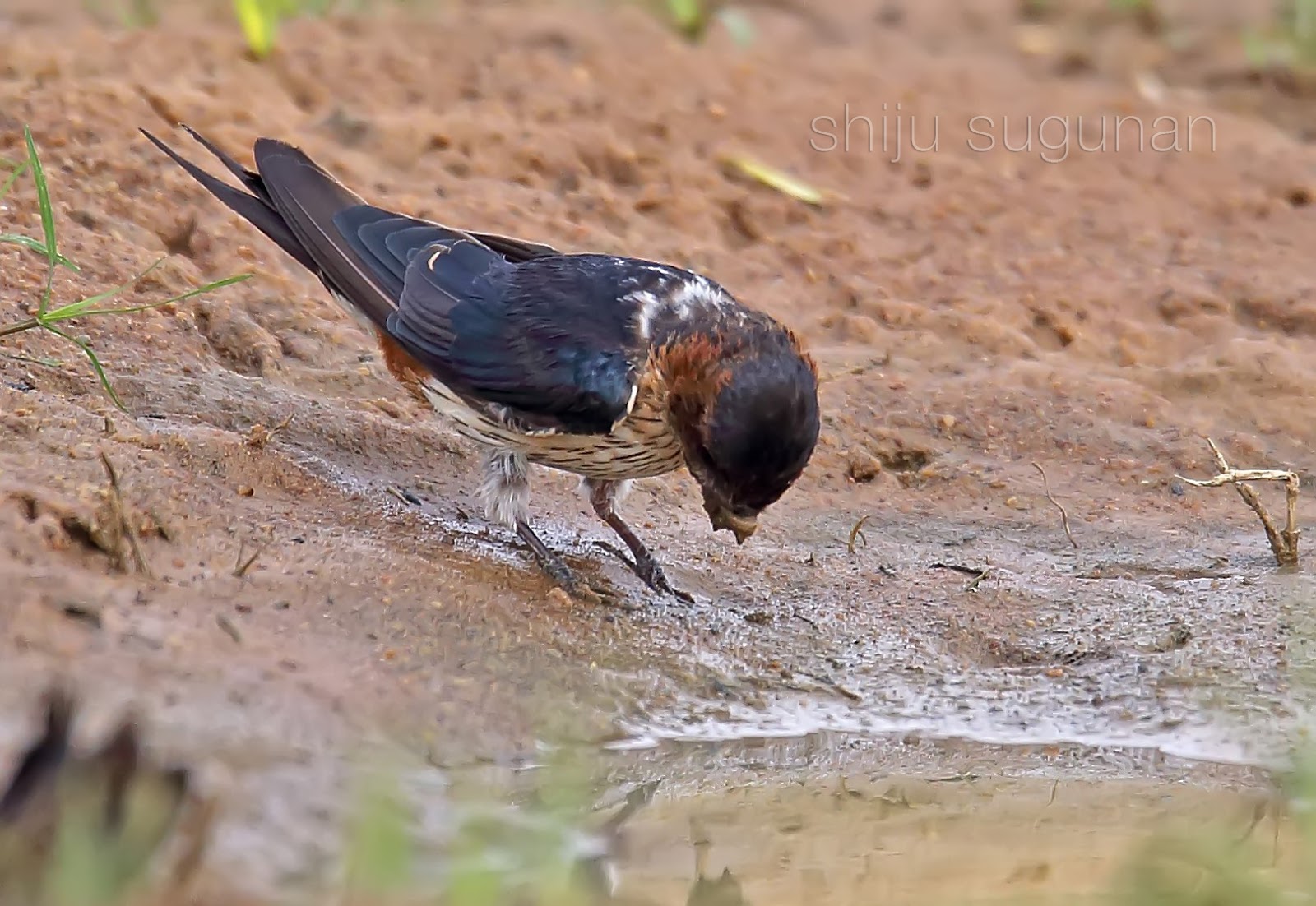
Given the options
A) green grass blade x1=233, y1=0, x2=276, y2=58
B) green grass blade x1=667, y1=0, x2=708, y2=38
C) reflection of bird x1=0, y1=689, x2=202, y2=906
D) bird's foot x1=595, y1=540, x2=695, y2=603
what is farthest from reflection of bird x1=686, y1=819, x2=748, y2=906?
green grass blade x1=667, y1=0, x2=708, y2=38

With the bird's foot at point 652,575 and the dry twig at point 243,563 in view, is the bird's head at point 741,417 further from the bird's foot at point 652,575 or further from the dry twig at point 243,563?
the dry twig at point 243,563

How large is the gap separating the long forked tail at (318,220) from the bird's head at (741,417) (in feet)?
3.39

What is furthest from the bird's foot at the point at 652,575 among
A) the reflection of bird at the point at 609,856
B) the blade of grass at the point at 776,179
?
the blade of grass at the point at 776,179

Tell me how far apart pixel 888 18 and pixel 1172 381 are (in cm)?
389

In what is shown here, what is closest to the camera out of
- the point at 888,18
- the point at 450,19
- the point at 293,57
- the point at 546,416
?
the point at 546,416

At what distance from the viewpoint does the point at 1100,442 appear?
6.55 metres

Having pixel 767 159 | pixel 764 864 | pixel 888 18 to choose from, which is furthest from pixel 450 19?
pixel 764 864

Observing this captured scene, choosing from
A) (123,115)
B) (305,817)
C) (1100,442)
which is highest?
(123,115)

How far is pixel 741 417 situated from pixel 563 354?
2.02 feet

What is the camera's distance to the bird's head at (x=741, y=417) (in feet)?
15.5

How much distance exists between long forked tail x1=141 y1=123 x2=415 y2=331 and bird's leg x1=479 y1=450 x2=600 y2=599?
1.82 feet

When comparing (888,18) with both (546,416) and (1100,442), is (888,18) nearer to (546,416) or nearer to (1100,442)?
(1100,442)

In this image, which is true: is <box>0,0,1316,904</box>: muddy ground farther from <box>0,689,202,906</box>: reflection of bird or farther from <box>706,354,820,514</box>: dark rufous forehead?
<box>706,354,820,514</box>: dark rufous forehead

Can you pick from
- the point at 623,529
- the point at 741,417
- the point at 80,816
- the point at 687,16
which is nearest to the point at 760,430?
the point at 741,417
